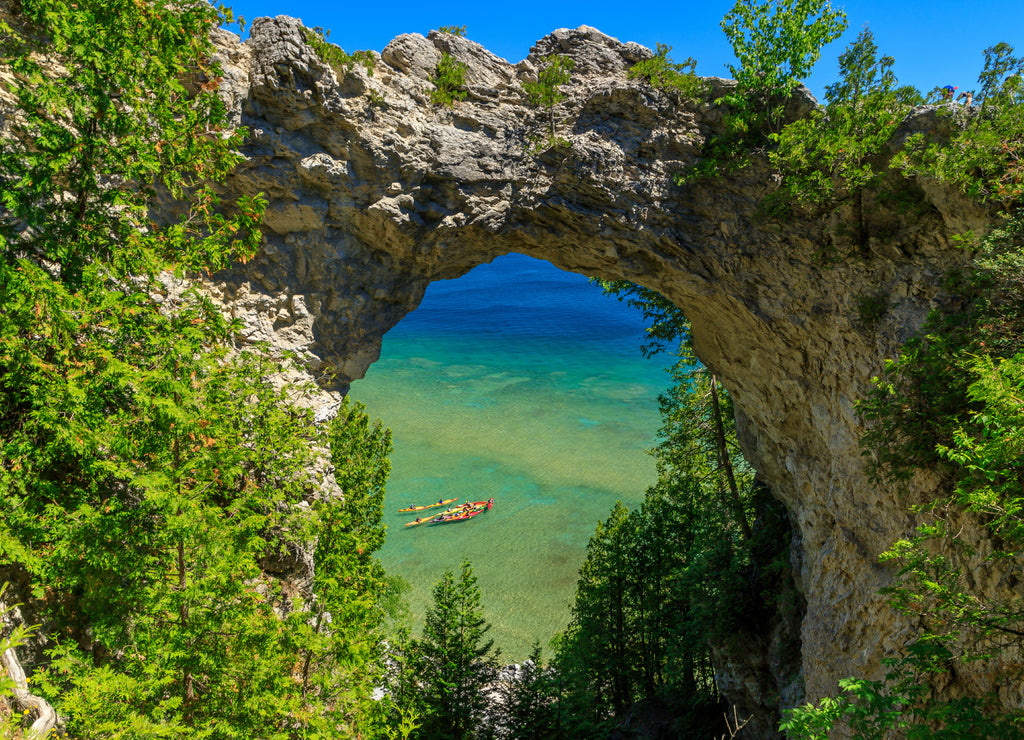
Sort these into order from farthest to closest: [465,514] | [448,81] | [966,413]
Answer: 1. [465,514]
2. [448,81]
3. [966,413]

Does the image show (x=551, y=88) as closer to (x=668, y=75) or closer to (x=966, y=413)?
(x=668, y=75)

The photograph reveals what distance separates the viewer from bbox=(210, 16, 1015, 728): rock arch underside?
1012 cm

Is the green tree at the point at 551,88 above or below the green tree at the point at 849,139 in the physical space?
above

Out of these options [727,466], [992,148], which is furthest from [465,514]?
[992,148]

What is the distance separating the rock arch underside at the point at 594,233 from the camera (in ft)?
33.2

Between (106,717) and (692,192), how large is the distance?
42.7 ft

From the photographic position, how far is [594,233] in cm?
1280

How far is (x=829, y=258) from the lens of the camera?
36.7 ft

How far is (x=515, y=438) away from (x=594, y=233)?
3396 centimetres

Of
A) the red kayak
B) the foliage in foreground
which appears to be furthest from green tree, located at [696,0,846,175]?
the red kayak

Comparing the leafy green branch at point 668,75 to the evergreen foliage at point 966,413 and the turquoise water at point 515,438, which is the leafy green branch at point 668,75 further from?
the turquoise water at point 515,438

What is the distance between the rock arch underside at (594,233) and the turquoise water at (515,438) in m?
19.1

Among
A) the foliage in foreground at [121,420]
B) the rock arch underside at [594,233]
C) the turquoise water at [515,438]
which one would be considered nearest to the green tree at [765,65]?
the rock arch underside at [594,233]

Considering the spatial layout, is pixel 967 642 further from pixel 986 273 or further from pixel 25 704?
pixel 25 704
